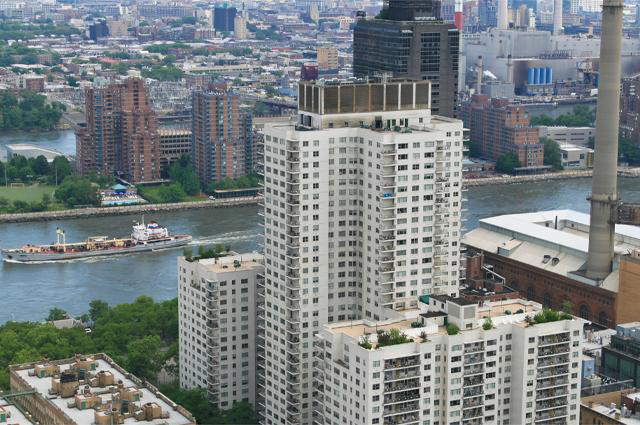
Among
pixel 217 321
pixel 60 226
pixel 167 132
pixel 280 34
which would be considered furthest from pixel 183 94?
pixel 217 321

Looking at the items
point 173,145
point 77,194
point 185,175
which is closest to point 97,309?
point 77,194

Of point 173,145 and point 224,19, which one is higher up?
point 224,19

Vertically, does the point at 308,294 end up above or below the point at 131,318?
above

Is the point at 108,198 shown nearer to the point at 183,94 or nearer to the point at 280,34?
the point at 183,94

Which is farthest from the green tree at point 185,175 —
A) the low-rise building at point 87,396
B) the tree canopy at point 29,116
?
the low-rise building at point 87,396

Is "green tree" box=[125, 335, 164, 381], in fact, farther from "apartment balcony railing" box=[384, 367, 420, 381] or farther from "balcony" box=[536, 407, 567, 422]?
"balcony" box=[536, 407, 567, 422]

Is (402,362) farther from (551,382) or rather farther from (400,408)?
(551,382)

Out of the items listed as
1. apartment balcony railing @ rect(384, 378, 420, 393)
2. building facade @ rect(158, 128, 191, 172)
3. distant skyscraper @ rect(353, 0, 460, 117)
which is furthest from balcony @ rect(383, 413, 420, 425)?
building facade @ rect(158, 128, 191, 172)

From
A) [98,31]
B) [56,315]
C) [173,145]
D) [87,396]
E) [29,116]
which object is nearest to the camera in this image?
[87,396]
